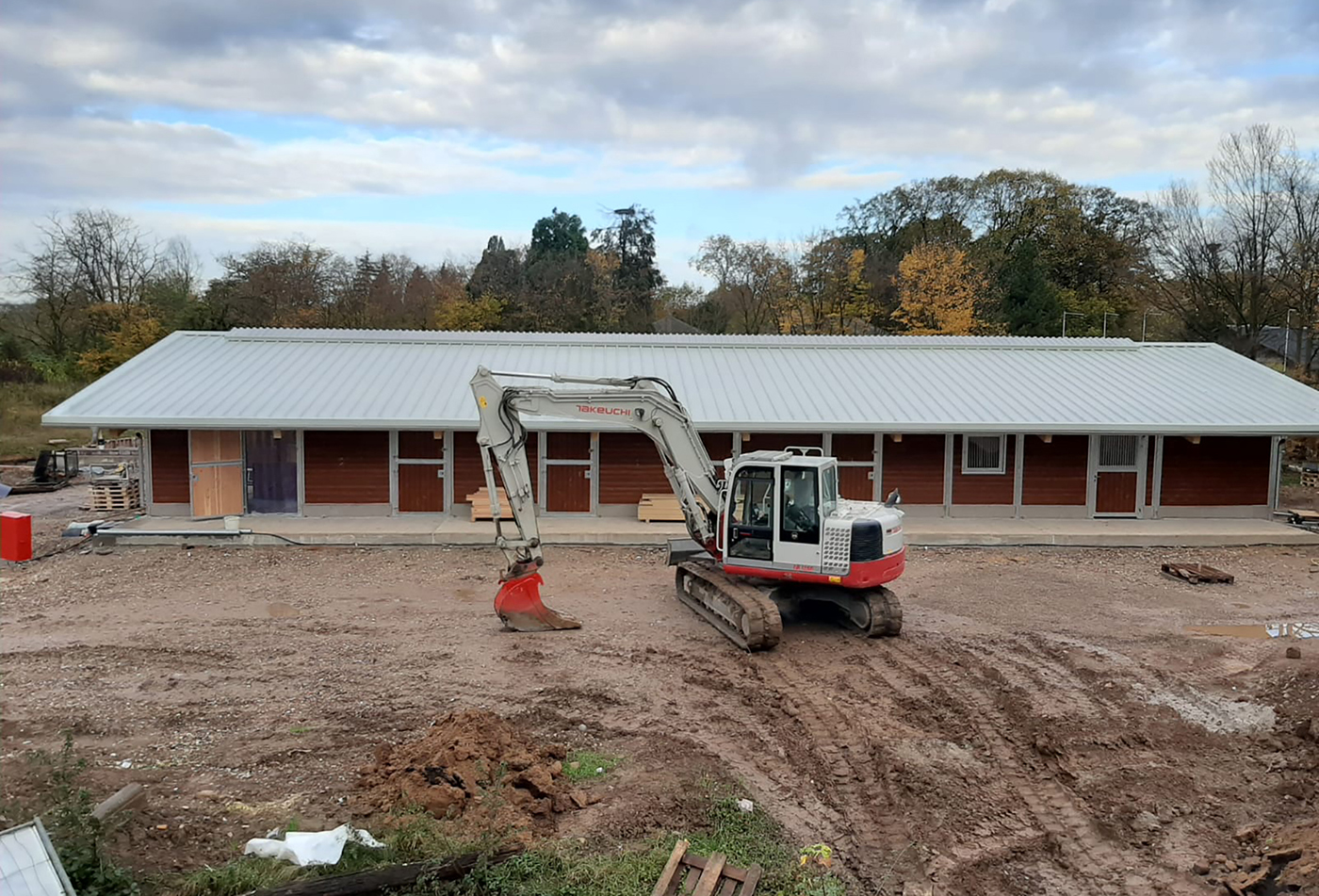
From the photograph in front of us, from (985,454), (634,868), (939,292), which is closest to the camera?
(634,868)

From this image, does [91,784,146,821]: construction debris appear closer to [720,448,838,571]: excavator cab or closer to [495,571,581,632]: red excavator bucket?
[495,571,581,632]: red excavator bucket

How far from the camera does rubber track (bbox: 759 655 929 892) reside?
6.52 meters

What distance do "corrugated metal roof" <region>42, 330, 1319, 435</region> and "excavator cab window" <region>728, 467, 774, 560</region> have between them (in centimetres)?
635

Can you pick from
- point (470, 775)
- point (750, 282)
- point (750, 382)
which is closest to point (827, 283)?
point (750, 282)

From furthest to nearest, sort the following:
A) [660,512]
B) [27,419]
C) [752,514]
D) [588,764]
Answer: [27,419]
[660,512]
[752,514]
[588,764]

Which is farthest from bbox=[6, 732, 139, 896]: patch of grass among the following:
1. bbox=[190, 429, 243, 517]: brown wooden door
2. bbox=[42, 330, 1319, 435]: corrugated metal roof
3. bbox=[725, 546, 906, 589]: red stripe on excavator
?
bbox=[190, 429, 243, 517]: brown wooden door

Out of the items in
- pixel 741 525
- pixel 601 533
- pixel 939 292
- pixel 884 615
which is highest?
pixel 939 292

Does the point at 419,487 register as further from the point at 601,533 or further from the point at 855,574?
the point at 855,574

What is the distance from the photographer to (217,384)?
19.2 metres

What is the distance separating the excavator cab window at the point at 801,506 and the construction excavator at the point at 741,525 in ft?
0.04

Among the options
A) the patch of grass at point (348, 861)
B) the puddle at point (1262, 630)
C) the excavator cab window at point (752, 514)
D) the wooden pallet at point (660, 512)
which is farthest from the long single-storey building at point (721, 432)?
the patch of grass at point (348, 861)

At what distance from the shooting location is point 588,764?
7898 mm

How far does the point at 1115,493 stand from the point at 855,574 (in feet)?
37.7

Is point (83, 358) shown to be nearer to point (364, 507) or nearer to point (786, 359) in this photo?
point (364, 507)
